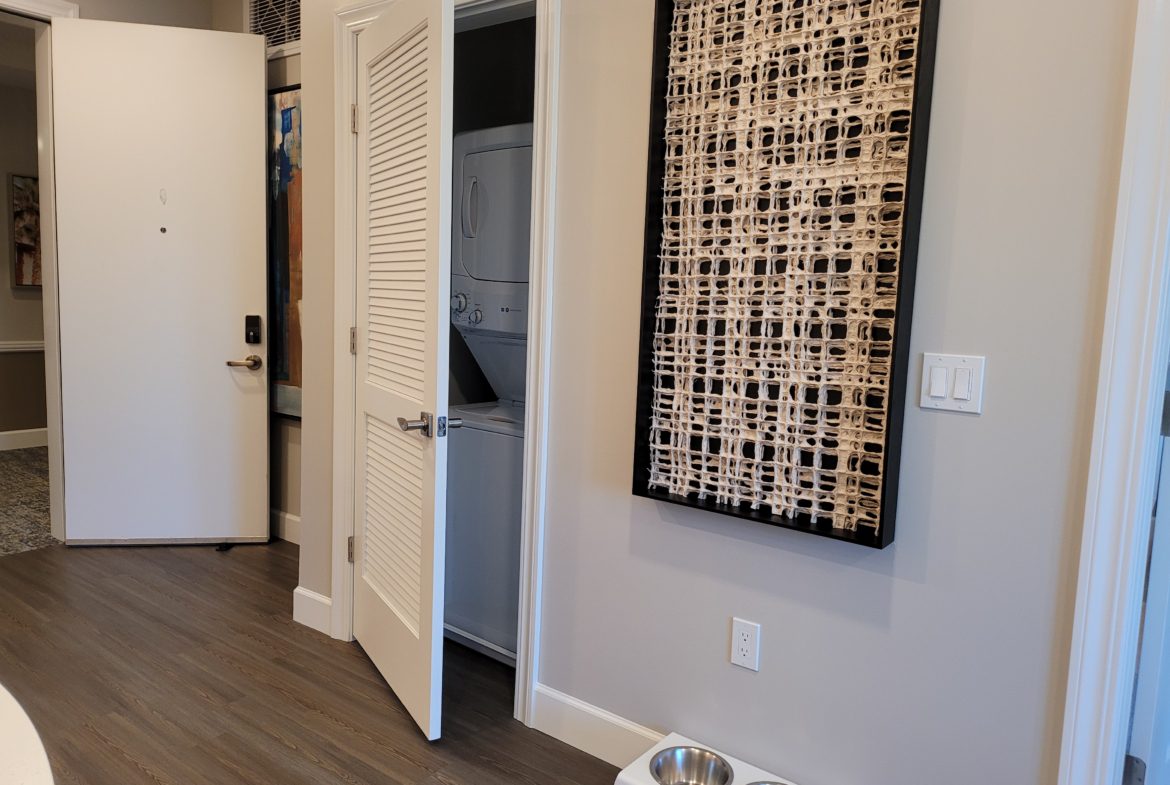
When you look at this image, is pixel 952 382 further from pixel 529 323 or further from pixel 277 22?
pixel 277 22

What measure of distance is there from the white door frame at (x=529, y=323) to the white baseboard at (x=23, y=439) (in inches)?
165

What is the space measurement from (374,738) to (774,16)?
79.6 inches

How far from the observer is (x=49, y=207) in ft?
11.3

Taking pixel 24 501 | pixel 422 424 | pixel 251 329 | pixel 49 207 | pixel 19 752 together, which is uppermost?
pixel 49 207

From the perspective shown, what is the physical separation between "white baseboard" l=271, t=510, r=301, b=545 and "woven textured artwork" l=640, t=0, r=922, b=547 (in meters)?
2.41

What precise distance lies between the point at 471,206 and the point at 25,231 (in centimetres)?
459

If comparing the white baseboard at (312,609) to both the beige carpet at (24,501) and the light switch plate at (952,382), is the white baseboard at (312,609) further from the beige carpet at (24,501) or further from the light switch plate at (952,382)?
the light switch plate at (952,382)

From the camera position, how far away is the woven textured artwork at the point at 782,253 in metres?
1.58

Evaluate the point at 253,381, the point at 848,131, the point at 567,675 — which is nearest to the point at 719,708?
the point at 567,675

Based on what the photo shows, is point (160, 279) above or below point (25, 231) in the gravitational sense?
below

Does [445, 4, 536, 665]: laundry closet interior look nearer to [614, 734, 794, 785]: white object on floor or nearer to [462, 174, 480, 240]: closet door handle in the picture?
[462, 174, 480, 240]: closet door handle

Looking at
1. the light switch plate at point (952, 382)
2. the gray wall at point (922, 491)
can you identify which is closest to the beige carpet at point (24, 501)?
the gray wall at point (922, 491)

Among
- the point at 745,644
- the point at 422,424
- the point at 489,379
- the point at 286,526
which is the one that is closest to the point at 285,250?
the point at 286,526

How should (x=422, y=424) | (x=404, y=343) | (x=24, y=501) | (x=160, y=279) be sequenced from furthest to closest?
(x=24, y=501) < (x=160, y=279) < (x=404, y=343) < (x=422, y=424)
